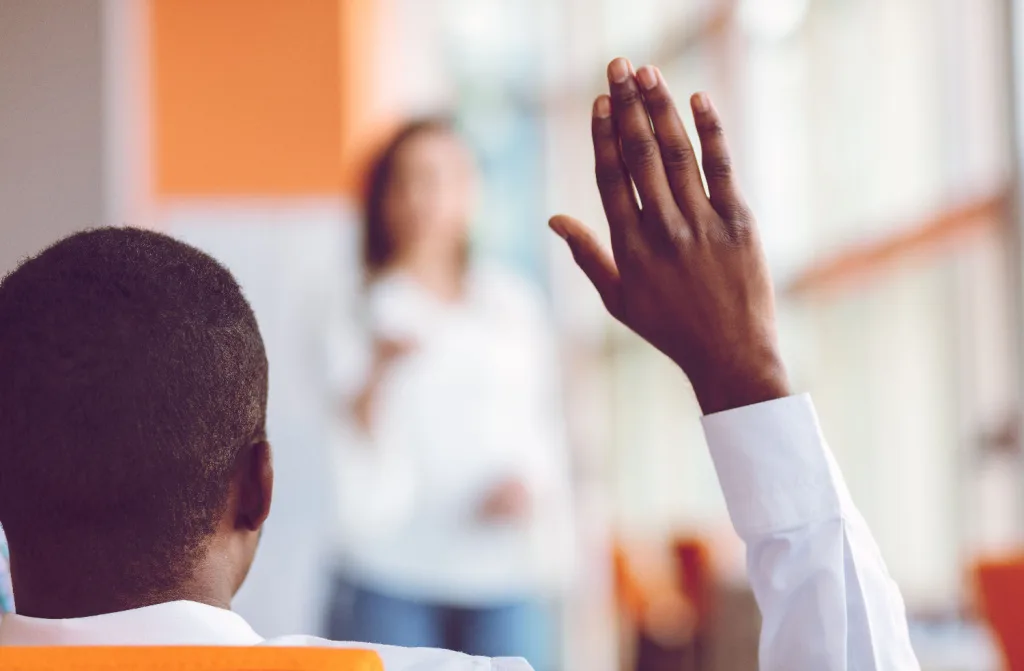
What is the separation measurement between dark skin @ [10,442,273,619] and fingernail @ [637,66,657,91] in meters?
0.39

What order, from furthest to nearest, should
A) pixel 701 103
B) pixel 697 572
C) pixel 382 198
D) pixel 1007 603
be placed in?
pixel 697 572
pixel 382 198
pixel 1007 603
pixel 701 103

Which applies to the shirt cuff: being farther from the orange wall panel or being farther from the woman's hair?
the orange wall panel

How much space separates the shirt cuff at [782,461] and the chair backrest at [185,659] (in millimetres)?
362

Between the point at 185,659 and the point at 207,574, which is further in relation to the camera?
the point at 207,574

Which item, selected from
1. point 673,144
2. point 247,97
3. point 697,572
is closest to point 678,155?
point 673,144

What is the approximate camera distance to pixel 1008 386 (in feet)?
10.0

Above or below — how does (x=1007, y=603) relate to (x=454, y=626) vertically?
above

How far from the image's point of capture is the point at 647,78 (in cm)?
86

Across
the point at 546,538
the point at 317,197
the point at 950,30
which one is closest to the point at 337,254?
the point at 317,197

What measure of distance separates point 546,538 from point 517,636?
0.38 meters

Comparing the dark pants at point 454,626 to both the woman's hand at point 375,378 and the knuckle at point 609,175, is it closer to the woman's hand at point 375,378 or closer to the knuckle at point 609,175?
the woman's hand at point 375,378

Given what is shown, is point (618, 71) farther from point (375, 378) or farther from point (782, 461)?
point (375, 378)

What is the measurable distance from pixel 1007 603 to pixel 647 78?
0.80 m

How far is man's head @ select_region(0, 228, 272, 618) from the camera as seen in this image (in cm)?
75
